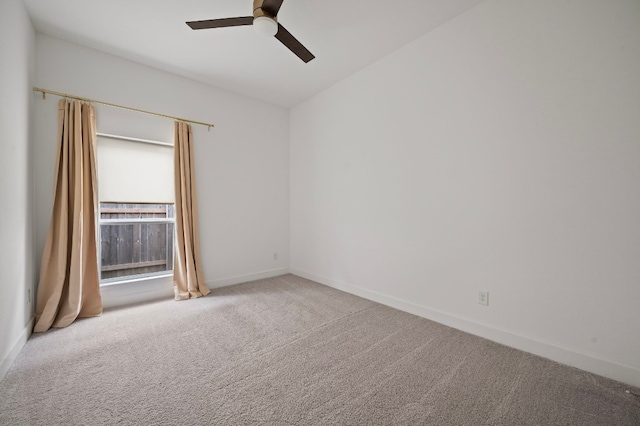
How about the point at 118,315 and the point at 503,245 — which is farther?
the point at 118,315

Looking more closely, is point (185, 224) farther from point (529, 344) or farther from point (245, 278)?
point (529, 344)

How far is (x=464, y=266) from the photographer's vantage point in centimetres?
240

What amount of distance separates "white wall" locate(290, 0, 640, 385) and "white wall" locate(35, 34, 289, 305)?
5.32 ft

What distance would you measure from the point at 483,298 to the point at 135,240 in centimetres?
413

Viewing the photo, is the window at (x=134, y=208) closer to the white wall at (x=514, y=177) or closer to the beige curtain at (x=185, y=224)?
the beige curtain at (x=185, y=224)

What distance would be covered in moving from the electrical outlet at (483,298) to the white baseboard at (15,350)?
359 centimetres

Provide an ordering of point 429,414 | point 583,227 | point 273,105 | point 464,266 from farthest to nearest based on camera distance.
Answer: point 273,105 → point 464,266 → point 583,227 → point 429,414

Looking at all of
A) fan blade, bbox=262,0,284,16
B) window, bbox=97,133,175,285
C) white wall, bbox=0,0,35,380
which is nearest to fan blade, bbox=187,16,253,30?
fan blade, bbox=262,0,284,16

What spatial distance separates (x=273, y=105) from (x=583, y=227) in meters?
4.14

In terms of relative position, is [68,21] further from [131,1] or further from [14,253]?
[14,253]

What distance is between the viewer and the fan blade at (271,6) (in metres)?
1.80

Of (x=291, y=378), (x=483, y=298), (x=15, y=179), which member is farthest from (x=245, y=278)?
(x=483, y=298)

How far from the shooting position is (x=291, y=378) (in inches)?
67.7

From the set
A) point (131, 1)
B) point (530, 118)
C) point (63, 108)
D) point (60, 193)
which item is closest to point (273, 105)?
point (131, 1)
